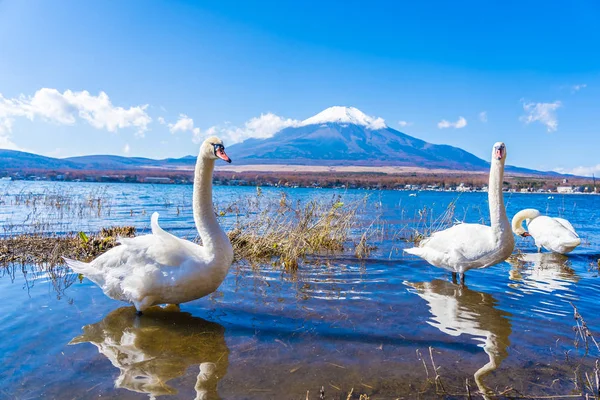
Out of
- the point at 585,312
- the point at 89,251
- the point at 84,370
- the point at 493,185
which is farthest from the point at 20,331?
the point at 585,312

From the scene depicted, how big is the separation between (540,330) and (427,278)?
3246mm

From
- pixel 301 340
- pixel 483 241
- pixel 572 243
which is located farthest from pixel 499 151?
pixel 572 243

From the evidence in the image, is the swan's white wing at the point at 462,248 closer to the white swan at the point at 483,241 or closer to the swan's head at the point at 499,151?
the white swan at the point at 483,241

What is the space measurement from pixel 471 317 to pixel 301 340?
2848 mm

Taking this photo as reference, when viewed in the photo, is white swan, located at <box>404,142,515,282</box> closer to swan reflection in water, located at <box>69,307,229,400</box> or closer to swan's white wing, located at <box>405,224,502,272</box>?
swan's white wing, located at <box>405,224,502,272</box>

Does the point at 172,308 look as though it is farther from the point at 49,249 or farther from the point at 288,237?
the point at 49,249

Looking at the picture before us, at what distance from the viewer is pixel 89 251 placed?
9930 mm

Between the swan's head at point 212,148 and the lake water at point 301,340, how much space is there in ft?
7.85

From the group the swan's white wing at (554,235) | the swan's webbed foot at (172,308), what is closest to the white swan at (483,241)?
the swan's webbed foot at (172,308)

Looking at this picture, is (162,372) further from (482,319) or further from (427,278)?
(427,278)

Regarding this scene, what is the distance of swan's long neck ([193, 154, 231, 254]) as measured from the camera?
18.1 feet

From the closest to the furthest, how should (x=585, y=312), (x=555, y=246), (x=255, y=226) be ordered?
1. (x=585, y=312)
2. (x=255, y=226)
3. (x=555, y=246)

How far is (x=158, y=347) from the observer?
16.3 feet

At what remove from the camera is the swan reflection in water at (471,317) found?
4.96m
